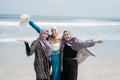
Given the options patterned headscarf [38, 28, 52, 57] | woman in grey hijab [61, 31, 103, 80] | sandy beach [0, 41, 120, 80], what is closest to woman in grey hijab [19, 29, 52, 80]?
patterned headscarf [38, 28, 52, 57]

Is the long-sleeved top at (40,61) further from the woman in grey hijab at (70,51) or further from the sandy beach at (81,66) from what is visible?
the sandy beach at (81,66)

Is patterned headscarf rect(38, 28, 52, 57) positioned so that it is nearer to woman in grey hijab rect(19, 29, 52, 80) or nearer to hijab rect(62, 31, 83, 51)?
Result: woman in grey hijab rect(19, 29, 52, 80)

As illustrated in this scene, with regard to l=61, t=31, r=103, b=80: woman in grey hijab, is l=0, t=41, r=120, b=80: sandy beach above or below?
below

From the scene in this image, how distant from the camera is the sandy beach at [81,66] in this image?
28.8 feet

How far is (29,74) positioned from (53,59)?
3.14 meters

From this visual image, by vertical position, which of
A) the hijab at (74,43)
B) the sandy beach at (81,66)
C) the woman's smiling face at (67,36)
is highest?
the woman's smiling face at (67,36)

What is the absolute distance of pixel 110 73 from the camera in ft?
30.3

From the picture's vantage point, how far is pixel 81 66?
10.1 meters

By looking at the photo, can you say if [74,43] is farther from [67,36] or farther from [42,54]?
[42,54]

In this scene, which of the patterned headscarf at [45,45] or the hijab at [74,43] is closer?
the patterned headscarf at [45,45]

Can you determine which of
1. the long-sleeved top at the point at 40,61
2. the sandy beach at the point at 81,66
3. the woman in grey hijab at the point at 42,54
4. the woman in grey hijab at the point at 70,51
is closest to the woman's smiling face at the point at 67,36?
the woman in grey hijab at the point at 70,51

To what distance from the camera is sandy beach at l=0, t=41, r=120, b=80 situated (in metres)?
8.77

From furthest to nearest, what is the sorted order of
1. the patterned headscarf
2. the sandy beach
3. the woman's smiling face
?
the sandy beach, the woman's smiling face, the patterned headscarf

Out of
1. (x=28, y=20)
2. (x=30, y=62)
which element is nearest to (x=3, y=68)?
(x=30, y=62)
